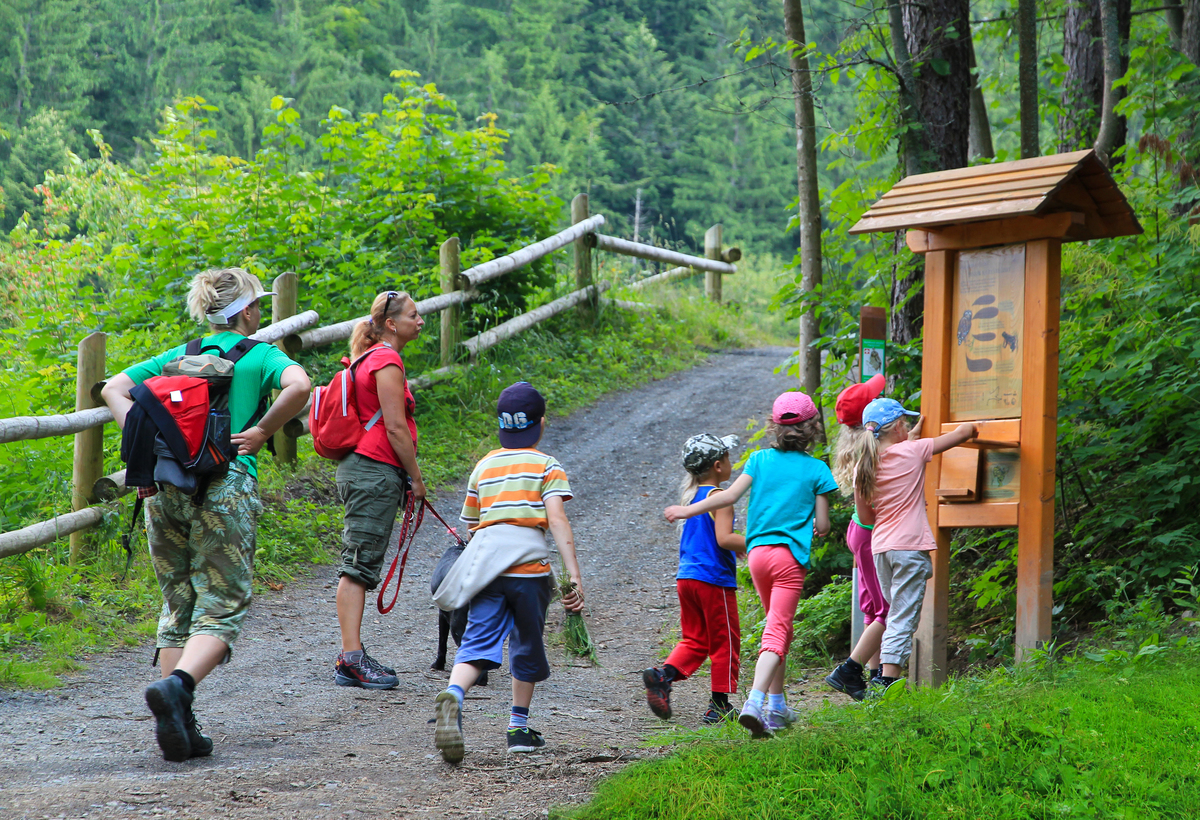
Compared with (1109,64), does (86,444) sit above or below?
below

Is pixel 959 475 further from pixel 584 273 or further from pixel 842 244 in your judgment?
pixel 584 273

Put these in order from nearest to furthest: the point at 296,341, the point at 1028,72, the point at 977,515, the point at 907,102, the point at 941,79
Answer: the point at 977,515 → the point at 1028,72 → the point at 907,102 → the point at 941,79 → the point at 296,341

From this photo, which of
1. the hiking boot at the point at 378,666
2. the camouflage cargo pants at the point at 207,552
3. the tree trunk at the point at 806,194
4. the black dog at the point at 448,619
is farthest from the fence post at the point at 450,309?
the camouflage cargo pants at the point at 207,552

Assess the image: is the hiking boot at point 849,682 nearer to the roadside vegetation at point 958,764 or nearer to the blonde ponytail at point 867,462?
the blonde ponytail at point 867,462

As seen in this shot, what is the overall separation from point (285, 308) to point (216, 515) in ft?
14.1

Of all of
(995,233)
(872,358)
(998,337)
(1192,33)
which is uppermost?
(1192,33)

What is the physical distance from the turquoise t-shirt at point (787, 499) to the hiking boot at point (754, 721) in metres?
0.87

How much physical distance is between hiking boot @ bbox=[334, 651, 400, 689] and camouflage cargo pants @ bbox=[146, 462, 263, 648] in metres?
1.05

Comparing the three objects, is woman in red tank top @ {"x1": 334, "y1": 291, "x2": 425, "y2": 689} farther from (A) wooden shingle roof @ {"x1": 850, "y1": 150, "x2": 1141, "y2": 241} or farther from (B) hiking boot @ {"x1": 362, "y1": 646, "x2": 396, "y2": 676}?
(A) wooden shingle roof @ {"x1": 850, "y1": 150, "x2": 1141, "y2": 241}

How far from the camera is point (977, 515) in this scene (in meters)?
4.83

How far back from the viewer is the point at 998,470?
4828mm

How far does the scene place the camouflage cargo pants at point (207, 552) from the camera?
13.0ft

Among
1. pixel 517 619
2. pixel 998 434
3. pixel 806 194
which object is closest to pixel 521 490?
pixel 517 619

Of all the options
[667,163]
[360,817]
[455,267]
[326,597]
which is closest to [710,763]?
[360,817]
